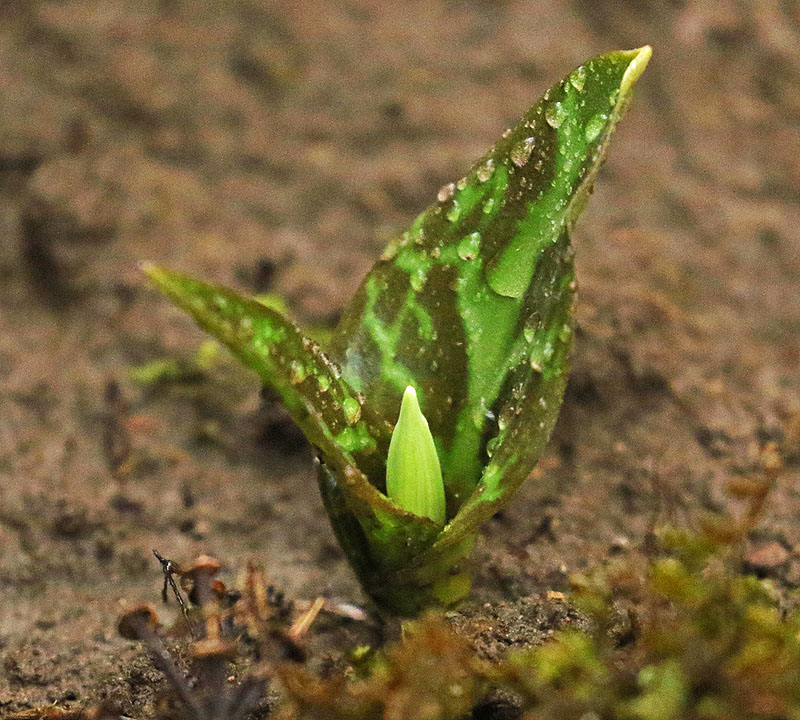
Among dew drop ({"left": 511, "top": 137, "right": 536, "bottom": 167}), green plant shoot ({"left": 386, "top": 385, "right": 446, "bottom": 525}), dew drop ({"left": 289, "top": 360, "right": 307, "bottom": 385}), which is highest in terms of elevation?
dew drop ({"left": 511, "top": 137, "right": 536, "bottom": 167})

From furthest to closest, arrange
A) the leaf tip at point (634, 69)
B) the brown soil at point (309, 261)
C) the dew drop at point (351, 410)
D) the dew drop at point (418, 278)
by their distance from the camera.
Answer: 1. the brown soil at point (309, 261)
2. the dew drop at point (418, 278)
3. the dew drop at point (351, 410)
4. the leaf tip at point (634, 69)

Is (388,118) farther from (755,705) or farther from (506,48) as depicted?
(755,705)

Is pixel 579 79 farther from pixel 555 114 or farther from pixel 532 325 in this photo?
pixel 532 325

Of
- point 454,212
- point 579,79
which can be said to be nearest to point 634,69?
point 579,79

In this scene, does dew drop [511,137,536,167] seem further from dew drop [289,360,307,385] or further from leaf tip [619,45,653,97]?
dew drop [289,360,307,385]

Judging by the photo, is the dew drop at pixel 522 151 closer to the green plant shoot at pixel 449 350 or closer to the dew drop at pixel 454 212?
the green plant shoot at pixel 449 350

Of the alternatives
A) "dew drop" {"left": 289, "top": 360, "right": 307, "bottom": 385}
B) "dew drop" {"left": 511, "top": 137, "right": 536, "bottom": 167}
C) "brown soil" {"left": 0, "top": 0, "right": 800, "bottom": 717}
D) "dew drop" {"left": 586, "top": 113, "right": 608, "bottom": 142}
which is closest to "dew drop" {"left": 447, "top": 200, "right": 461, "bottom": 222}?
"dew drop" {"left": 511, "top": 137, "right": 536, "bottom": 167}

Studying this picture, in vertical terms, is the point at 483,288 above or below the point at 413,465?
above

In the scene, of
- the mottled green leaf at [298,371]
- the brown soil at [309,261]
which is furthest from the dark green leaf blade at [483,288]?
the brown soil at [309,261]
